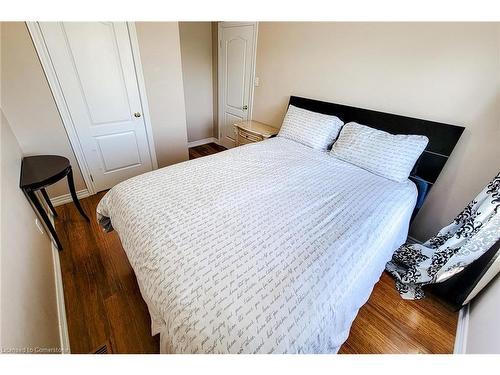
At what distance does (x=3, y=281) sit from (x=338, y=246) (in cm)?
132

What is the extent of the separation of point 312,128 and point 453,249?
1415 mm

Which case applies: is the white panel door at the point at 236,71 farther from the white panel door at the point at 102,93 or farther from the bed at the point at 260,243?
the bed at the point at 260,243

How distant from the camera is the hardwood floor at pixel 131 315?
119cm

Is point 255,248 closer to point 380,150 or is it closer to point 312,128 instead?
point 380,150

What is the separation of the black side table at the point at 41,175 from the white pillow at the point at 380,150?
232 centimetres

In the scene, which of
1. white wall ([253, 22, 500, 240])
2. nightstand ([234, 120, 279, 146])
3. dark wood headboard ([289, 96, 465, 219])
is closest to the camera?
white wall ([253, 22, 500, 240])

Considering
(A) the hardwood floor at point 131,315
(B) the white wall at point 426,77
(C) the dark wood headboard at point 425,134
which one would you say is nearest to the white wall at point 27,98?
(A) the hardwood floor at point 131,315

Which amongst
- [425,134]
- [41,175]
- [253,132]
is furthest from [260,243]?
[253,132]

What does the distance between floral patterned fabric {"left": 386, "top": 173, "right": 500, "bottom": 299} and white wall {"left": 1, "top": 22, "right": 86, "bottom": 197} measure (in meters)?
3.19

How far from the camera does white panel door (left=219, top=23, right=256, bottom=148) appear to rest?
275 centimetres

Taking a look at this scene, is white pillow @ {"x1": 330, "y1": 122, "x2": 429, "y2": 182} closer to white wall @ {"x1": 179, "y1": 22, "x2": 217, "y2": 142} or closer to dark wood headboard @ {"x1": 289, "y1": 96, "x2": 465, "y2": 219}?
dark wood headboard @ {"x1": 289, "y1": 96, "x2": 465, "y2": 219}

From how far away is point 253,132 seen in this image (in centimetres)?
258

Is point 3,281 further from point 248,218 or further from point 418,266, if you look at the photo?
point 418,266

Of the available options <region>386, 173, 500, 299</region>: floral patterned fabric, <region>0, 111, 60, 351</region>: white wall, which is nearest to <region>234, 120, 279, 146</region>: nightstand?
<region>386, 173, 500, 299</region>: floral patterned fabric
